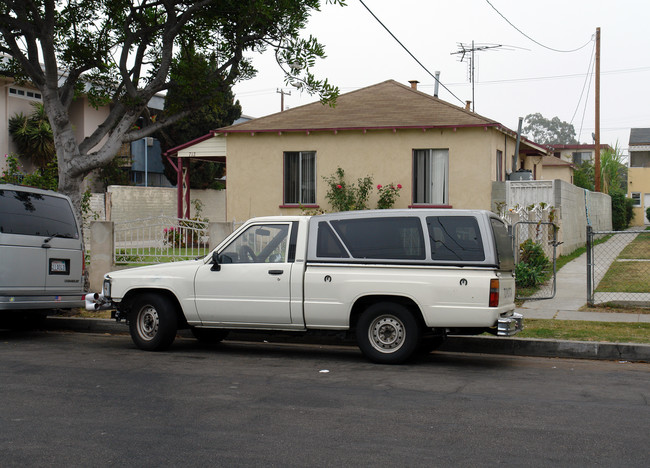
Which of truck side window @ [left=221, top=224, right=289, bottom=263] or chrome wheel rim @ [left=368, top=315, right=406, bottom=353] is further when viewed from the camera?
truck side window @ [left=221, top=224, right=289, bottom=263]

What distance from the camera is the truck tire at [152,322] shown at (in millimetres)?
9633

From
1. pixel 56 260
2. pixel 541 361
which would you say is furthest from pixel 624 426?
pixel 56 260

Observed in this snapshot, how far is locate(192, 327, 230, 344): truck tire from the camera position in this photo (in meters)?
10.5

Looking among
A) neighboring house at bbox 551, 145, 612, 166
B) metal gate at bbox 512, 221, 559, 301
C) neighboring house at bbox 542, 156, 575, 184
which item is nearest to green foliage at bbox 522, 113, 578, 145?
neighboring house at bbox 551, 145, 612, 166

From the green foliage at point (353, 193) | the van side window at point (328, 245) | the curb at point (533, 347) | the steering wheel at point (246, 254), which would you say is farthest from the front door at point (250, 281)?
the green foliage at point (353, 193)

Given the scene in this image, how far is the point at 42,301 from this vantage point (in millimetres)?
11250

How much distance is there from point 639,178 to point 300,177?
30.9m

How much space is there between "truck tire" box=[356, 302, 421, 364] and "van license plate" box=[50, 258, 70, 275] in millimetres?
5309

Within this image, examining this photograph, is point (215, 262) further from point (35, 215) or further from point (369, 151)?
point (369, 151)

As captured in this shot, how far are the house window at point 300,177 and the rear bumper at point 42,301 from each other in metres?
10.8

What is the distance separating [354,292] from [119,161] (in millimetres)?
26285

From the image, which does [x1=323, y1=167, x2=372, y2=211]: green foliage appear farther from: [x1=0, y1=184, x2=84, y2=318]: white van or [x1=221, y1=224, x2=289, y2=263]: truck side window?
[x1=221, y1=224, x2=289, y2=263]: truck side window

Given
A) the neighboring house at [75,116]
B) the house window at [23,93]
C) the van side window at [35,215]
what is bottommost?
the van side window at [35,215]

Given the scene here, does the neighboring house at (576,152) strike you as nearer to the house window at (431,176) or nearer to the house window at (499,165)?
the house window at (499,165)
